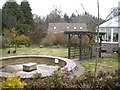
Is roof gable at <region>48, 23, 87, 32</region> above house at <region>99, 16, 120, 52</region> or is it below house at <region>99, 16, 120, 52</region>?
above

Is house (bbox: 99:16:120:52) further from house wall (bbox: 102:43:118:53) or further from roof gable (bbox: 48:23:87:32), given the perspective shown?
roof gable (bbox: 48:23:87:32)

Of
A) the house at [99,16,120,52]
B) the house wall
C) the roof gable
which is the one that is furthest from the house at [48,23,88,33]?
the house wall

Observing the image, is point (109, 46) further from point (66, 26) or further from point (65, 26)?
point (65, 26)

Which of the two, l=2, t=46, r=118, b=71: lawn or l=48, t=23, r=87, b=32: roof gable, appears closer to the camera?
l=2, t=46, r=118, b=71: lawn

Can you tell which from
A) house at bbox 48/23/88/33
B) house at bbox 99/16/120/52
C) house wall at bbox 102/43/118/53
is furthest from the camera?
house at bbox 48/23/88/33

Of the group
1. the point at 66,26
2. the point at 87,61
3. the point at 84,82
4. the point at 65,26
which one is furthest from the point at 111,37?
the point at 84,82

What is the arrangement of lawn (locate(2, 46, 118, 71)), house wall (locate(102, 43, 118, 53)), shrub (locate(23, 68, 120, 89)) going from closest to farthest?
shrub (locate(23, 68, 120, 89)) → lawn (locate(2, 46, 118, 71)) → house wall (locate(102, 43, 118, 53))

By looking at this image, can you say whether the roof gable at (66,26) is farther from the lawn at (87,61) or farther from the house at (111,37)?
the lawn at (87,61)

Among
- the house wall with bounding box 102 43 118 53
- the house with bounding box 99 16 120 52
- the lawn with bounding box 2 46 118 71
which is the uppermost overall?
the house with bounding box 99 16 120 52

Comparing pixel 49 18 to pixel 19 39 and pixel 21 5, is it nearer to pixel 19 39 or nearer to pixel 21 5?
pixel 21 5

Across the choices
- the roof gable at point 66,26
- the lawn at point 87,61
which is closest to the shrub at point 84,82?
the lawn at point 87,61

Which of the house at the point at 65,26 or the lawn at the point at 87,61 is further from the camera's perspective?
the house at the point at 65,26

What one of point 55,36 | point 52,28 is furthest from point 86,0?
point 52,28

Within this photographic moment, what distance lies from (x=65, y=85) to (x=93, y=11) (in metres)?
2.29
